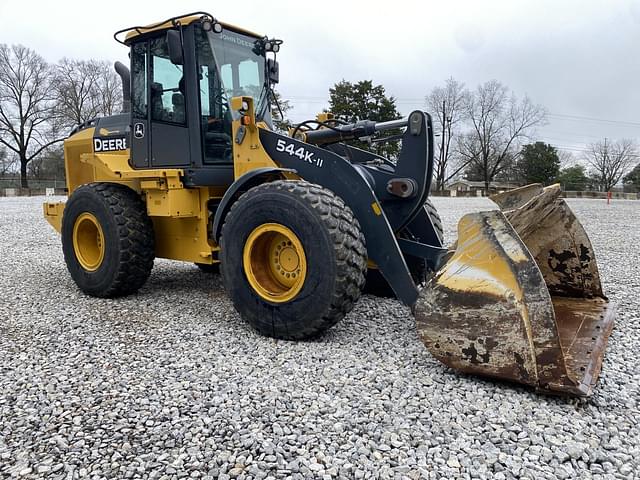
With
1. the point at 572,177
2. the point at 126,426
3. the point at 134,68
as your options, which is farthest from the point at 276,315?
the point at 572,177

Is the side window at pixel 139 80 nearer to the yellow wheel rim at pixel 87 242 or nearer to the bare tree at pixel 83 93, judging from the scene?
the yellow wheel rim at pixel 87 242

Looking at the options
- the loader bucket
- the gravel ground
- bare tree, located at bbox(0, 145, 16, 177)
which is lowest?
the gravel ground

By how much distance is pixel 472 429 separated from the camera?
8.57 feet

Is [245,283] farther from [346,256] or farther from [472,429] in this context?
[472,429]

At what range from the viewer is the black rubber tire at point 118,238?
5164 mm

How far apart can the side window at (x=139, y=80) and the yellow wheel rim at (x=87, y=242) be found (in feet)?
3.85

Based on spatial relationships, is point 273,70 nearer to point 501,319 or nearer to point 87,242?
point 87,242

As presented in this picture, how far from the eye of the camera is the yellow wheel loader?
305 cm

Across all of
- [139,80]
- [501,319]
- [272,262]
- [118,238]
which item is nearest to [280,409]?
[501,319]

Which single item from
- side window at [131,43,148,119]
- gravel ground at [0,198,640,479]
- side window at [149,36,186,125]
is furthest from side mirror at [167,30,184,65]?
gravel ground at [0,198,640,479]

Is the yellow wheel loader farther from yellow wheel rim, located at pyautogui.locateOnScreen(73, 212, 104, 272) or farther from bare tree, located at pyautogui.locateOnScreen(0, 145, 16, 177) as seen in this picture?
bare tree, located at pyautogui.locateOnScreen(0, 145, 16, 177)

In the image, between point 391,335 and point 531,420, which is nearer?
point 531,420

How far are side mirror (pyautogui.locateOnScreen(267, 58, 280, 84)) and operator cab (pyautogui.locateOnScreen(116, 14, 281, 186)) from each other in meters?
0.01

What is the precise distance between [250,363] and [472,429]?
4.99 feet
